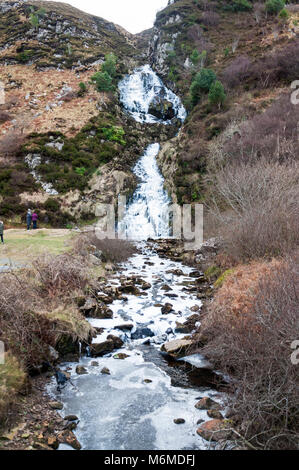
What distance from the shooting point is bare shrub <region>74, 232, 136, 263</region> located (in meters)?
15.5

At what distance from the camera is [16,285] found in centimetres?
714

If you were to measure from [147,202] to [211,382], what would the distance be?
2106cm

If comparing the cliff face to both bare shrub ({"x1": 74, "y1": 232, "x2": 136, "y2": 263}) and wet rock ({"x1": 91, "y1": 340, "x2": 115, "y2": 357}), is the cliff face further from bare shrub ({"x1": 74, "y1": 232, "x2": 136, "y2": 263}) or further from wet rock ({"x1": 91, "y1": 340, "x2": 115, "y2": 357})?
wet rock ({"x1": 91, "y1": 340, "x2": 115, "y2": 357})

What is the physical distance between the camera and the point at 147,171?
29.9 m

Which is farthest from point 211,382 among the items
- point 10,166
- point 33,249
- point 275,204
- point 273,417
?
point 10,166

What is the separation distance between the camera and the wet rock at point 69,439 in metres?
4.58

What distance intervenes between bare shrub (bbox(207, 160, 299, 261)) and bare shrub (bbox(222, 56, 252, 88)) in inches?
890

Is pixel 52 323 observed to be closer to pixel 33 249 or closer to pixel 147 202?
pixel 33 249

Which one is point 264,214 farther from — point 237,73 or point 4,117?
point 4,117

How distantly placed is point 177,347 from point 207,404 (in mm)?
2140
